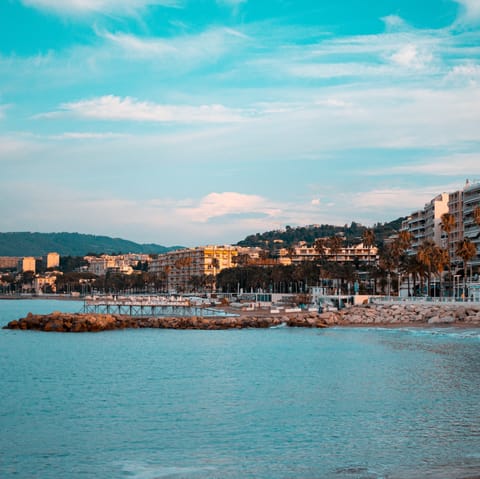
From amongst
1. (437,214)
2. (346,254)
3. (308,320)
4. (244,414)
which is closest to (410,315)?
(308,320)

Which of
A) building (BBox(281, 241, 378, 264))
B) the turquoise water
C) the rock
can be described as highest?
building (BBox(281, 241, 378, 264))

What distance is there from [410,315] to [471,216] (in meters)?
30.0

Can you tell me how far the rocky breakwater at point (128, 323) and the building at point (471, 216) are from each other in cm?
2596

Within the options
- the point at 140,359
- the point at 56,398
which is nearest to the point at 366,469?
the point at 56,398

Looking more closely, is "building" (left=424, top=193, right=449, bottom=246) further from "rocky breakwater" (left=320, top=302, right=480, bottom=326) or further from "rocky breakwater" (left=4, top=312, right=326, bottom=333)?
"rocky breakwater" (left=4, top=312, right=326, bottom=333)

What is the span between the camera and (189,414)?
76.4 feet

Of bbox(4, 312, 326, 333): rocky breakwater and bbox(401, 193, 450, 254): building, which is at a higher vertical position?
bbox(401, 193, 450, 254): building

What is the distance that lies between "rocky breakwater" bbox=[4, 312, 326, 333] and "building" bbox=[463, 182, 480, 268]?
2596 cm

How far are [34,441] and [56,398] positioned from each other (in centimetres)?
764

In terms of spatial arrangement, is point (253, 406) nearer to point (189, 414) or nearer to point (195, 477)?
point (189, 414)

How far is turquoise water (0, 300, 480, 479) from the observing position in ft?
55.3

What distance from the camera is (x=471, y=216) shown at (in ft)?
304

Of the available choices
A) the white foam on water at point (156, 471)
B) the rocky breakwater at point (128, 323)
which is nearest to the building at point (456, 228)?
the rocky breakwater at point (128, 323)

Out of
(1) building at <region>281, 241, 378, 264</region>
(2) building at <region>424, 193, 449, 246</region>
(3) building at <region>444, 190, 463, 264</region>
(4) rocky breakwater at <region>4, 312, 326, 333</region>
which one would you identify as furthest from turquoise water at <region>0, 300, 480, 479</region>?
(1) building at <region>281, 241, 378, 264</region>
